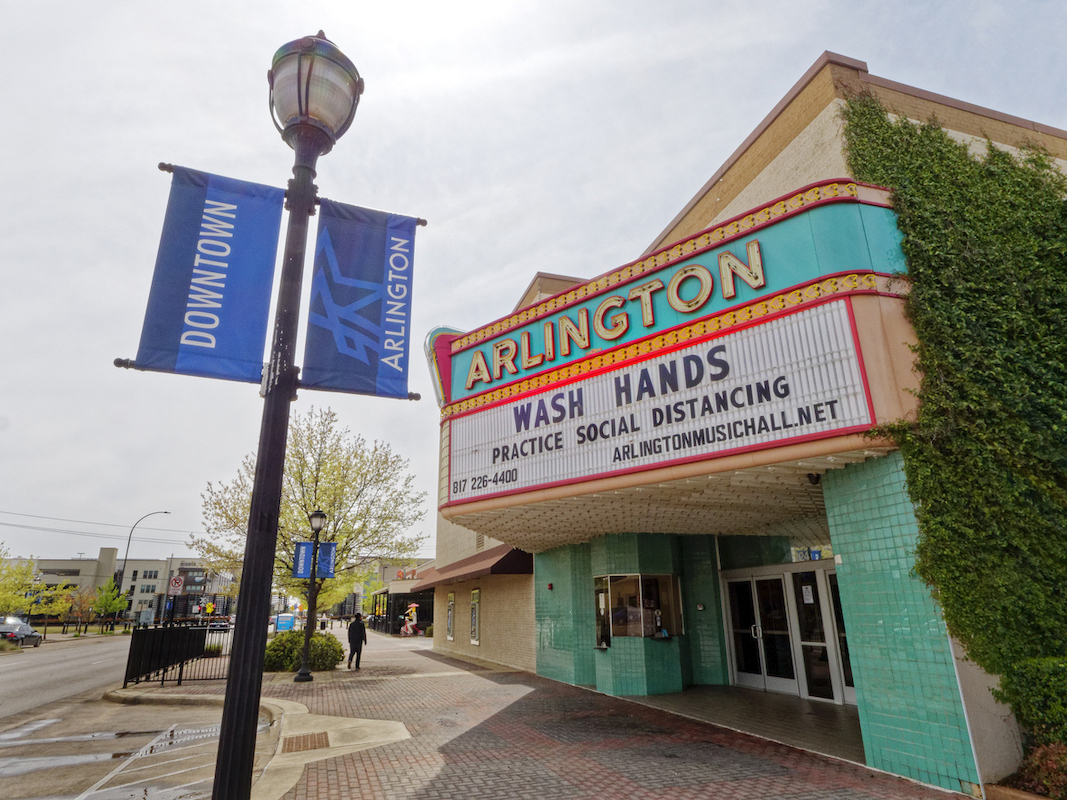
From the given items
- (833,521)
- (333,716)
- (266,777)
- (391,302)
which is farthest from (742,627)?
(391,302)

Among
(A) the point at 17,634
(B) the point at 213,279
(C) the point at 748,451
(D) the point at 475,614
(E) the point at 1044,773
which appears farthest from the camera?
(A) the point at 17,634

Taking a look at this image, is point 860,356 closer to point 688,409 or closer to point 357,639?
point 688,409

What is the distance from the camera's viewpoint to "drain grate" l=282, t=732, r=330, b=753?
890 centimetres

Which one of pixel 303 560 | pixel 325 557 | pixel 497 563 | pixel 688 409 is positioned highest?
pixel 688 409

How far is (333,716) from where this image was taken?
11.3m

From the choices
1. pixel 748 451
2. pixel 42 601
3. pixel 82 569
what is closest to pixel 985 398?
pixel 748 451

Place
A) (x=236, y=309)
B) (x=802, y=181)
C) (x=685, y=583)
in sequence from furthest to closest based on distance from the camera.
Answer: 1. (x=685, y=583)
2. (x=802, y=181)
3. (x=236, y=309)

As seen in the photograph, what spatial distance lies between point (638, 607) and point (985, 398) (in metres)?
8.01

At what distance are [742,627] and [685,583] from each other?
61.1 inches

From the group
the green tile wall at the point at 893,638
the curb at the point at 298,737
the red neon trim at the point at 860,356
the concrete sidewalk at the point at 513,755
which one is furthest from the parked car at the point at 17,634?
the red neon trim at the point at 860,356

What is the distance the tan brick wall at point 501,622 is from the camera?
18.5 meters

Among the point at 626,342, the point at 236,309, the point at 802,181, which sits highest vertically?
the point at 802,181

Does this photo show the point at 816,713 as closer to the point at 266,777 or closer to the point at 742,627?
the point at 742,627

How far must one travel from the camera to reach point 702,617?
47.2ft
